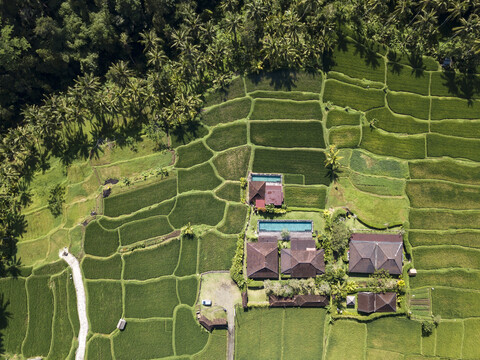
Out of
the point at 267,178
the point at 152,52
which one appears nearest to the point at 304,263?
the point at 267,178

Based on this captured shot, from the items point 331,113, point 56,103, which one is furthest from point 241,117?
point 56,103

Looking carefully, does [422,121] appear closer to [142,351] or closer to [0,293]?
[142,351]

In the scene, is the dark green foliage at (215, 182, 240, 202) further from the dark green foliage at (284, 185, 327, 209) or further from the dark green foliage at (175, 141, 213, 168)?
the dark green foliage at (284, 185, 327, 209)

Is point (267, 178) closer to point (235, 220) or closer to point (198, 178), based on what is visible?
point (235, 220)

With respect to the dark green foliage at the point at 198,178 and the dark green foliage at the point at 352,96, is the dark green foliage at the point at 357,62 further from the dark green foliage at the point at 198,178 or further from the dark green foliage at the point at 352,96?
the dark green foliage at the point at 198,178

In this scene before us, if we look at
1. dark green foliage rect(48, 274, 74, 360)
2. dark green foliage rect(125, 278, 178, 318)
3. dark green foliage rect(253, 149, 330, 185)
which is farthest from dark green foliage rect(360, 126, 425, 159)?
dark green foliage rect(48, 274, 74, 360)
